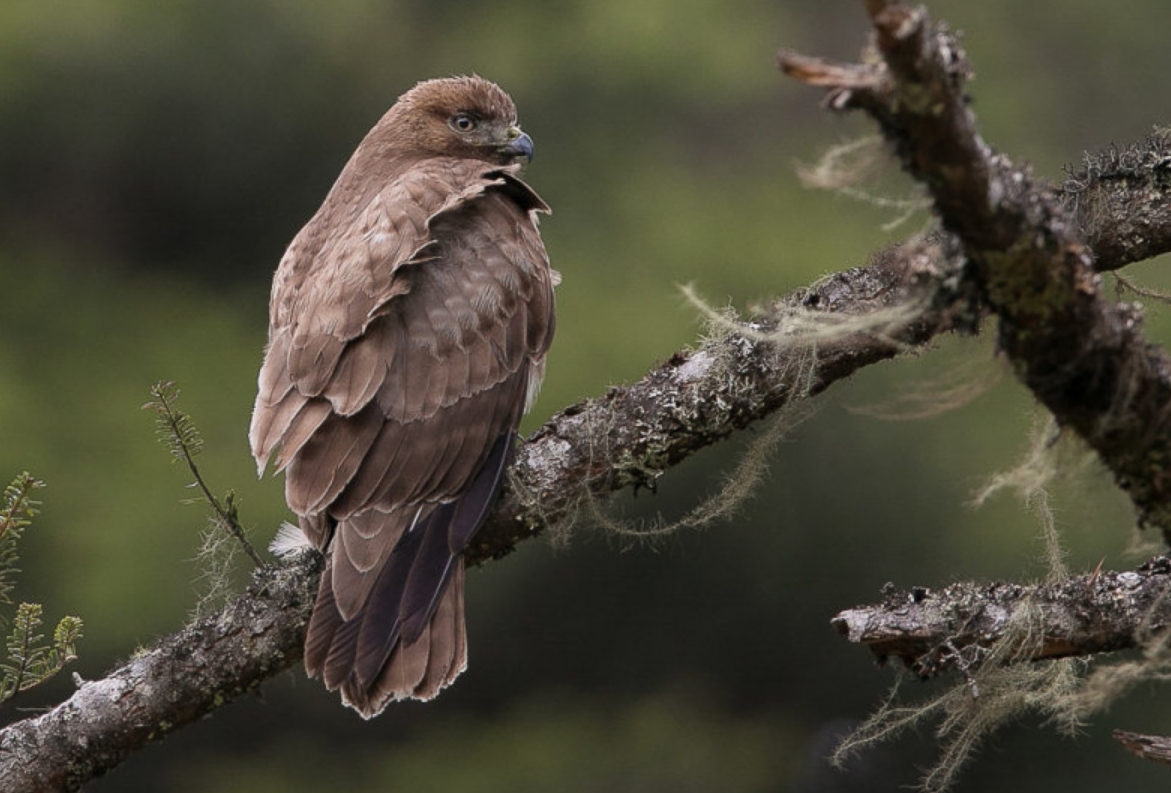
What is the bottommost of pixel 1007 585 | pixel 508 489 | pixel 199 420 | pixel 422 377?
pixel 1007 585

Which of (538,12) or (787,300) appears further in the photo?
(538,12)

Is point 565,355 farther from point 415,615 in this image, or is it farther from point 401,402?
point 415,615

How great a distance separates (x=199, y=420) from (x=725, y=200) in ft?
8.70

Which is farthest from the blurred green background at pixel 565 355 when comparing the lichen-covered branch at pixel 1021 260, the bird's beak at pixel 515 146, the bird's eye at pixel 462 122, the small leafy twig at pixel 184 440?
the lichen-covered branch at pixel 1021 260

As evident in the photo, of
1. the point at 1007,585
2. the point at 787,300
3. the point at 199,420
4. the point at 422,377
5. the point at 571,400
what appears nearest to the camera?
the point at 1007,585

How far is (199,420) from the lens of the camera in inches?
286

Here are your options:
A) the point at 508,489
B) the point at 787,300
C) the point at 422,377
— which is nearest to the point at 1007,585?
the point at 787,300

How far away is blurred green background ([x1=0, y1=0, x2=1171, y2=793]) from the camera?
693 centimetres

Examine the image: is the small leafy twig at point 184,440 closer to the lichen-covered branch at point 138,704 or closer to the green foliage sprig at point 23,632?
the lichen-covered branch at point 138,704

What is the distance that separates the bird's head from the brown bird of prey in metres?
0.53

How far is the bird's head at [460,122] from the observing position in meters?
4.34

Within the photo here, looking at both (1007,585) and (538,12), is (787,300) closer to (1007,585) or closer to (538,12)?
(1007,585)

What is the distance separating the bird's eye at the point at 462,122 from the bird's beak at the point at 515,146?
0.09 metres

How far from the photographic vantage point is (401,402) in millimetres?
3369
